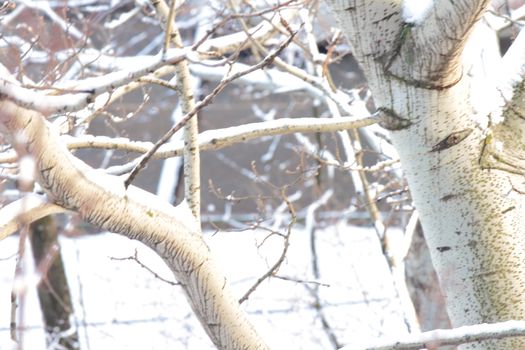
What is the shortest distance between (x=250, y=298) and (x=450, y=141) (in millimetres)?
3169

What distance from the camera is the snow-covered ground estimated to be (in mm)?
7148

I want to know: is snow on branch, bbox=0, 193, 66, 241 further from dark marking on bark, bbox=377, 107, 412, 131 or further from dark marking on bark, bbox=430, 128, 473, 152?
dark marking on bark, bbox=430, 128, 473, 152

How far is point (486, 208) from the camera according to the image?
3035 mm

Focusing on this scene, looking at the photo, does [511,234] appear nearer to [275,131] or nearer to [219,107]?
[275,131]

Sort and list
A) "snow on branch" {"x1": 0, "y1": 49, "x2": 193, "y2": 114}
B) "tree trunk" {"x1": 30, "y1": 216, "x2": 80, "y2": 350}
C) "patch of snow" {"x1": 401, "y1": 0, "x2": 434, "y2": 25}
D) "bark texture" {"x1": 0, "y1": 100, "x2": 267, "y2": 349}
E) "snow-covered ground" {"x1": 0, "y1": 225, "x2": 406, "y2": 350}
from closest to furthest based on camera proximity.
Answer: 1. "snow on branch" {"x1": 0, "y1": 49, "x2": 193, "y2": 114}
2. "bark texture" {"x1": 0, "y1": 100, "x2": 267, "y2": 349}
3. "patch of snow" {"x1": 401, "y1": 0, "x2": 434, "y2": 25}
4. "snow-covered ground" {"x1": 0, "y1": 225, "x2": 406, "y2": 350}
5. "tree trunk" {"x1": 30, "y1": 216, "x2": 80, "y2": 350}

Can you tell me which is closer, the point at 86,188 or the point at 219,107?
the point at 86,188

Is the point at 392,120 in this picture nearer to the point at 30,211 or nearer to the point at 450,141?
the point at 450,141

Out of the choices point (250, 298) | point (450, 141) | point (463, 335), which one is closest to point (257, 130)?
point (450, 141)

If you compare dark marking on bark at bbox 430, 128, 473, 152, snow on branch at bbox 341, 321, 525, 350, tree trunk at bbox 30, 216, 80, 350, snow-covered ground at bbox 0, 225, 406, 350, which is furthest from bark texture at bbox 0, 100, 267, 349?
tree trunk at bbox 30, 216, 80, 350

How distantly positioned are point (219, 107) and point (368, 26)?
10.9 m

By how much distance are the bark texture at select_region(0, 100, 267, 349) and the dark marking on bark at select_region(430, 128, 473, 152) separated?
819mm

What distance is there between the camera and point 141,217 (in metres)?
2.52

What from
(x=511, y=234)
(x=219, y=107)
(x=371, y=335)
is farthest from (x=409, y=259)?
(x=219, y=107)

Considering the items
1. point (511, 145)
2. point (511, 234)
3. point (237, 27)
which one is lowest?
point (511, 234)
